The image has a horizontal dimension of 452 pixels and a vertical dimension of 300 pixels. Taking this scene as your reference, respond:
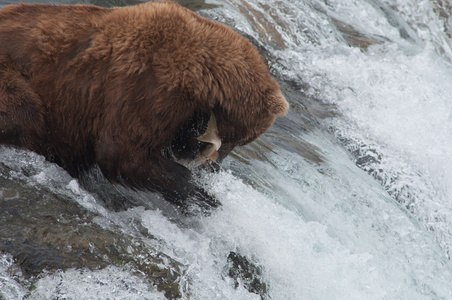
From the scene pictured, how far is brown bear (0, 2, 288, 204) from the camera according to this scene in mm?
3258

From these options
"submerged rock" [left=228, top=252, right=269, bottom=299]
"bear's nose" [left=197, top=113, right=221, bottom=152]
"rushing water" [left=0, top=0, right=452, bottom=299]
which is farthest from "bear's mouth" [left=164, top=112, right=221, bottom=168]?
"submerged rock" [left=228, top=252, right=269, bottom=299]

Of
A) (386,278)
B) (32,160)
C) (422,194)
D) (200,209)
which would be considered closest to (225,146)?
(200,209)

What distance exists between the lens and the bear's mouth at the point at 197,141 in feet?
11.4

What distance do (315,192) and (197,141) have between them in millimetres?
1978

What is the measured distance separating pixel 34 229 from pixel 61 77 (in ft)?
3.72

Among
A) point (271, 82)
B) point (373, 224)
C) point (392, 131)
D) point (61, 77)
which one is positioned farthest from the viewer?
point (392, 131)

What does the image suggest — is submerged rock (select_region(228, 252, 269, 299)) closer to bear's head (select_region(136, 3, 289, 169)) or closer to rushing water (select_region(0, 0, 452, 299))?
rushing water (select_region(0, 0, 452, 299))

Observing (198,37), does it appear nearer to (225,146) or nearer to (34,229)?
(225,146)

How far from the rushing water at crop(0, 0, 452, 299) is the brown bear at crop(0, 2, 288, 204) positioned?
1.06 feet

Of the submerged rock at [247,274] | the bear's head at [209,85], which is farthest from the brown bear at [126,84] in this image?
the submerged rock at [247,274]

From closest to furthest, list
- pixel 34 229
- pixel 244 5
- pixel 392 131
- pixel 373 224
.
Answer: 1. pixel 34 229
2. pixel 373 224
3. pixel 392 131
4. pixel 244 5

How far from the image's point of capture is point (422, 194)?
5.81 metres

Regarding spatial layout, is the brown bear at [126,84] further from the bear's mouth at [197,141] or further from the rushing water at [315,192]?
the rushing water at [315,192]

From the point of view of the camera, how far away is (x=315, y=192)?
16.7 ft
